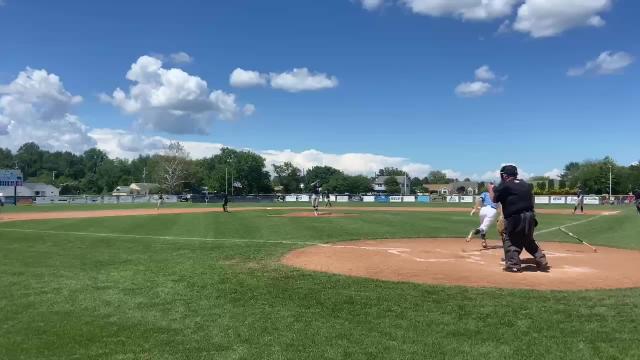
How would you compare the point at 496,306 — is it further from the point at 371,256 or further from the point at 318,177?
the point at 318,177

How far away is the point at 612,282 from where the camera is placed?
28.9 ft

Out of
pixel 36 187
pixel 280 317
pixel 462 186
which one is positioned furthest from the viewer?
pixel 462 186

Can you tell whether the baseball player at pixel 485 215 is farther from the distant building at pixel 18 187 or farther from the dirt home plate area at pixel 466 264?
the distant building at pixel 18 187

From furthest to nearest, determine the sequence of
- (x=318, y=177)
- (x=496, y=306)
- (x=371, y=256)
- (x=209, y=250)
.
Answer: (x=318, y=177) → (x=209, y=250) → (x=371, y=256) → (x=496, y=306)

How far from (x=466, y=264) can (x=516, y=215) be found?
186 cm

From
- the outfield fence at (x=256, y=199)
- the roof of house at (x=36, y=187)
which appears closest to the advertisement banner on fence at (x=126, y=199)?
the outfield fence at (x=256, y=199)

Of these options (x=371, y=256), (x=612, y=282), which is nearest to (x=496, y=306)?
(x=612, y=282)

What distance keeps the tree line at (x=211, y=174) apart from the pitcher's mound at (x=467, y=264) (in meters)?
78.5

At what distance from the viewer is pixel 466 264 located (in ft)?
35.7

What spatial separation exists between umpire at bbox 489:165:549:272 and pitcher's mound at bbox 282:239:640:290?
0.99 feet

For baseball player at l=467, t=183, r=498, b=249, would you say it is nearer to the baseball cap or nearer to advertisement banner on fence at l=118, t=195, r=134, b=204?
the baseball cap

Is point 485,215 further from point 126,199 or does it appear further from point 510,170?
point 126,199

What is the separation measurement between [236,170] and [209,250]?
371 feet

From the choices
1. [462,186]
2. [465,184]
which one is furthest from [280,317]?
[465,184]
